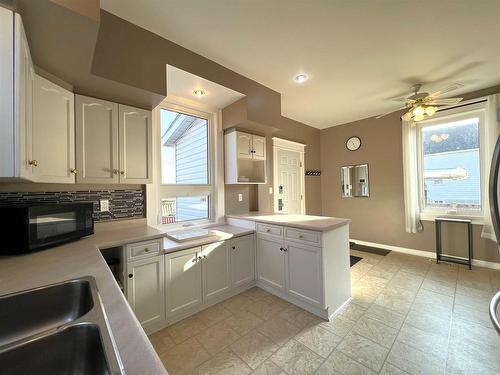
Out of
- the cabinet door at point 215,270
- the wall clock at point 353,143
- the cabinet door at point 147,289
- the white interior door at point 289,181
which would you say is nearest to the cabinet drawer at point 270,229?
the cabinet door at point 215,270

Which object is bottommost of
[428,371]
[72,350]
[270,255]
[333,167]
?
[428,371]

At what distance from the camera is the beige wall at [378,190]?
12.0ft

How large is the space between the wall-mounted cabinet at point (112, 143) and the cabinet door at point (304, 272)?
1.68 m

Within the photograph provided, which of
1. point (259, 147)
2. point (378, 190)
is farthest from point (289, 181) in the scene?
point (378, 190)

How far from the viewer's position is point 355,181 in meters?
4.41

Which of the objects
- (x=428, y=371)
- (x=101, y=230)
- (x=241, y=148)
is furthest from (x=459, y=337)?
(x=101, y=230)

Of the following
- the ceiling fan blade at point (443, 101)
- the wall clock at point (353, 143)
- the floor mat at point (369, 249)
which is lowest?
the floor mat at point (369, 249)

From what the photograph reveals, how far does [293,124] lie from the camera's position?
4.24 m

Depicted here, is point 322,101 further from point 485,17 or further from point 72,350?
point 72,350

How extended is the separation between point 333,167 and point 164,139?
3.70 meters

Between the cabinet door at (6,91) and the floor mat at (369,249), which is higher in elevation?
the cabinet door at (6,91)

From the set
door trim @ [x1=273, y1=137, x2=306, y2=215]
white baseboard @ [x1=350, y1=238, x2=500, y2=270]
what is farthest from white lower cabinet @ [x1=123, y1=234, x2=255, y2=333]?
white baseboard @ [x1=350, y1=238, x2=500, y2=270]

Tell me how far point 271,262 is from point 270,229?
0.39 meters

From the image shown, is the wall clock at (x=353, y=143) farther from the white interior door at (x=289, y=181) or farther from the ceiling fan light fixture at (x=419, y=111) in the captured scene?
the ceiling fan light fixture at (x=419, y=111)
